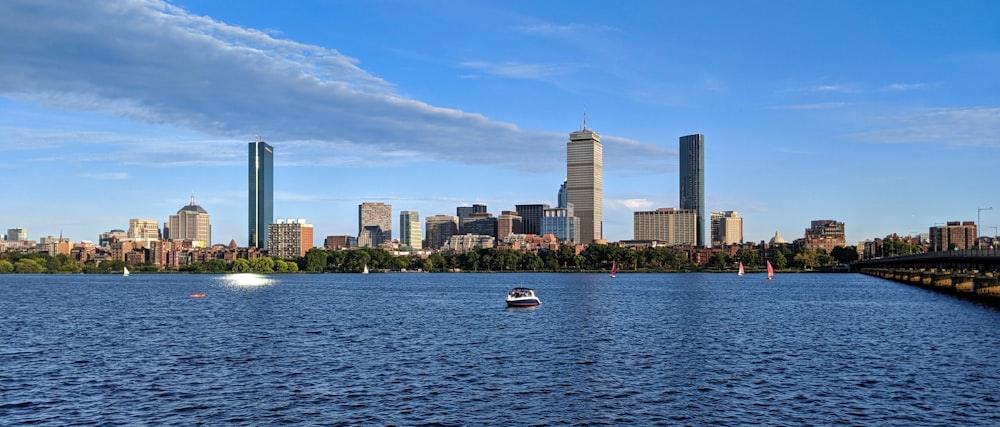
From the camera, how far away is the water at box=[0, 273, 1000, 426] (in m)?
44.8

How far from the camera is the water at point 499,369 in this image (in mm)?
44812

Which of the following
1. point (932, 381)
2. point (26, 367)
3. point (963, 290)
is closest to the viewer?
Answer: point (932, 381)

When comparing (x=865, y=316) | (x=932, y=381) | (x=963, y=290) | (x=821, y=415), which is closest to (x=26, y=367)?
(x=821, y=415)

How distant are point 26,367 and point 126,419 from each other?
2241 centimetres

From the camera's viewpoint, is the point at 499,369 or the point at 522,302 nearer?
the point at 499,369

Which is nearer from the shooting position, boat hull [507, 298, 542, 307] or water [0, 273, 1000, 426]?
water [0, 273, 1000, 426]

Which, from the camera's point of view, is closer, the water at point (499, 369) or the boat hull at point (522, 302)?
the water at point (499, 369)

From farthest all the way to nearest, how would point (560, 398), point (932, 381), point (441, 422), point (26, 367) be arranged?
point (26, 367), point (932, 381), point (560, 398), point (441, 422)

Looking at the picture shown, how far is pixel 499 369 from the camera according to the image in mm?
59375

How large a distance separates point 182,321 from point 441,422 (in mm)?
65570

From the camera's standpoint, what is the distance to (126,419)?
141 ft

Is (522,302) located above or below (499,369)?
below

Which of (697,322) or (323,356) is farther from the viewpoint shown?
(697,322)

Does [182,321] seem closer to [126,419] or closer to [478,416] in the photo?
[126,419]
